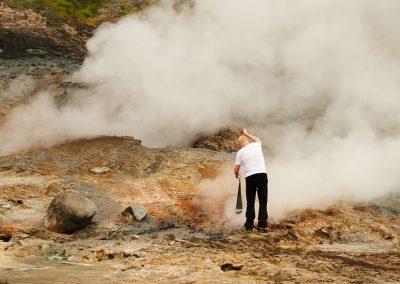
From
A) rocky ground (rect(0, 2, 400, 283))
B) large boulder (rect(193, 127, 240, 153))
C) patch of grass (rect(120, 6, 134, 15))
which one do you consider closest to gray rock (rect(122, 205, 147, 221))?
rocky ground (rect(0, 2, 400, 283))

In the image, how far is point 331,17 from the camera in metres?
12.2

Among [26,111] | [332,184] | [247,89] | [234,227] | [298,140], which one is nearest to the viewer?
[234,227]

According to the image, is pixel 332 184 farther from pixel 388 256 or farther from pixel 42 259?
pixel 42 259

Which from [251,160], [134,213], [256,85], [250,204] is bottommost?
[134,213]

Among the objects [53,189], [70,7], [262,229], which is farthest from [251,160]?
[70,7]

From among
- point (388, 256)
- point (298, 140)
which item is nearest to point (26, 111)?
point (298, 140)

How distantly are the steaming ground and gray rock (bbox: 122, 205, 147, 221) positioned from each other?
2290mm

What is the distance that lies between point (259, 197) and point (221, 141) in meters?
5.13

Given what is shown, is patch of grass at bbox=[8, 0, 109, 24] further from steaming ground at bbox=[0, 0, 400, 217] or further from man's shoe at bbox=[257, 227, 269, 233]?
man's shoe at bbox=[257, 227, 269, 233]

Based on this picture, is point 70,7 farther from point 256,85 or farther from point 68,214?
point 68,214

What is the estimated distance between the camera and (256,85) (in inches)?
450

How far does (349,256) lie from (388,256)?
0.41 metres

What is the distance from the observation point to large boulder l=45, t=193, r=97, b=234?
5910mm

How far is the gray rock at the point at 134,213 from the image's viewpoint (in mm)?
6277
